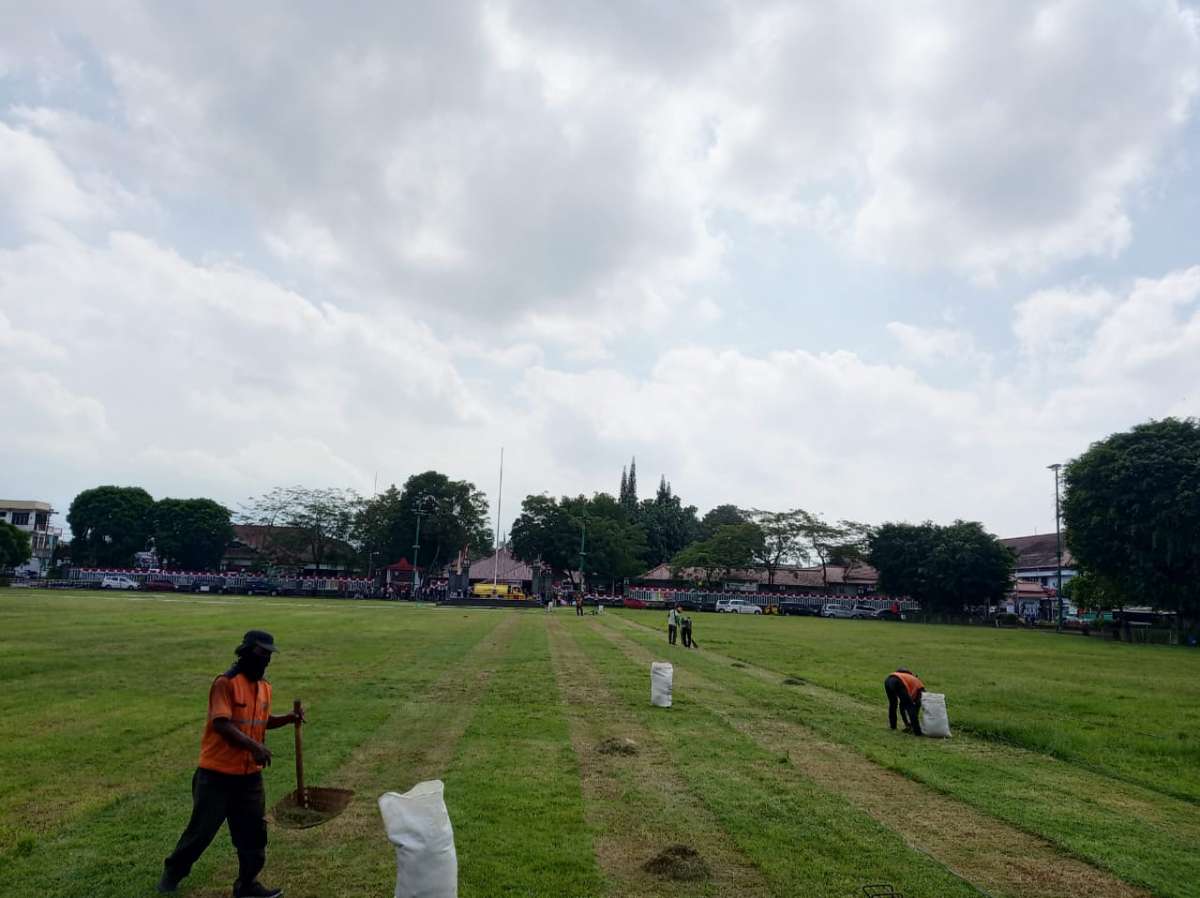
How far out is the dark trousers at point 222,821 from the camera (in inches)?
235

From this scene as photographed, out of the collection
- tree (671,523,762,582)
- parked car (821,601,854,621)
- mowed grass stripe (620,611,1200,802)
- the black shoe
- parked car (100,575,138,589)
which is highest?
tree (671,523,762,582)

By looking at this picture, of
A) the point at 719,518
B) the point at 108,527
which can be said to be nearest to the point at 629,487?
the point at 719,518

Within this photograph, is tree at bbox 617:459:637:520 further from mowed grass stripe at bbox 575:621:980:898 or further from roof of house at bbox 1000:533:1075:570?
mowed grass stripe at bbox 575:621:980:898

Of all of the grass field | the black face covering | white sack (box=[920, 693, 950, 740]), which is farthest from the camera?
white sack (box=[920, 693, 950, 740])

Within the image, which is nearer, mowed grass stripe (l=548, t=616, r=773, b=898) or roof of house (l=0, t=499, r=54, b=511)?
mowed grass stripe (l=548, t=616, r=773, b=898)

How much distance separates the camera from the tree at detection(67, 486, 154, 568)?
313ft

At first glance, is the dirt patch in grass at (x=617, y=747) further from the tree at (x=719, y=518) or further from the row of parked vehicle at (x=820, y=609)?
the tree at (x=719, y=518)

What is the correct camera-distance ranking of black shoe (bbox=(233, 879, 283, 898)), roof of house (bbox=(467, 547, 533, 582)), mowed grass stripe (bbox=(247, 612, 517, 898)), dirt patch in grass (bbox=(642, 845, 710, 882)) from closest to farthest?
black shoe (bbox=(233, 879, 283, 898))
mowed grass stripe (bbox=(247, 612, 517, 898))
dirt patch in grass (bbox=(642, 845, 710, 882))
roof of house (bbox=(467, 547, 533, 582))

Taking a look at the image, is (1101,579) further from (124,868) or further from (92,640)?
(124,868)

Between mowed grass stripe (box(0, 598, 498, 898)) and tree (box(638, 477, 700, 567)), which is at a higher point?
tree (box(638, 477, 700, 567))

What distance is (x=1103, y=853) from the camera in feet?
25.2

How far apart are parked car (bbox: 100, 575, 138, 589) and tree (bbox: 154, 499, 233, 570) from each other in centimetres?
1657

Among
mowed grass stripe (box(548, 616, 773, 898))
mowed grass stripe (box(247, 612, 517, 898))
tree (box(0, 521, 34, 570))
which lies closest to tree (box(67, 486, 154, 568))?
tree (box(0, 521, 34, 570))

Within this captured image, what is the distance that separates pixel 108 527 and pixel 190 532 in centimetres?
886
